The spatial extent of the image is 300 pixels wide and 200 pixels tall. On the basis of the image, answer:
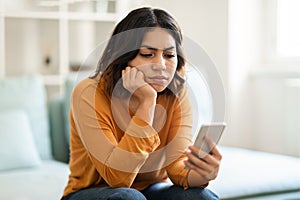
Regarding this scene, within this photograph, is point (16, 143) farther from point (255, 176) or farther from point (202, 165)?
point (202, 165)

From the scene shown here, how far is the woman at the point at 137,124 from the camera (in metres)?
1.54

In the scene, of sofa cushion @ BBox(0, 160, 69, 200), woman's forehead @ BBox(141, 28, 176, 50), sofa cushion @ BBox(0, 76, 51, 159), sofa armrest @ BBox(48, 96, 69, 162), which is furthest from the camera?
sofa armrest @ BBox(48, 96, 69, 162)

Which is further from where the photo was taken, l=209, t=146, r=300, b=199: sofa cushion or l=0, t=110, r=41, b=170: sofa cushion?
l=0, t=110, r=41, b=170: sofa cushion

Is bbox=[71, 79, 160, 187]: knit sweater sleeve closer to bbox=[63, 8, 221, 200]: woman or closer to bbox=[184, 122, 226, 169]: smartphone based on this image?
bbox=[63, 8, 221, 200]: woman

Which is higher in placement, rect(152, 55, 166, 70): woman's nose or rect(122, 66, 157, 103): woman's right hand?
rect(152, 55, 166, 70): woman's nose

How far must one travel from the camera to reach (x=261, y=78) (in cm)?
358

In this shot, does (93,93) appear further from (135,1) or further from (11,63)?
(135,1)

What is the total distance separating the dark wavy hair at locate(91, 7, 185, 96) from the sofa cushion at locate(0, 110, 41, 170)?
0.98m

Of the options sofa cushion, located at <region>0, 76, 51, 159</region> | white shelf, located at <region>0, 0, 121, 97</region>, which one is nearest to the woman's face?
sofa cushion, located at <region>0, 76, 51, 159</region>

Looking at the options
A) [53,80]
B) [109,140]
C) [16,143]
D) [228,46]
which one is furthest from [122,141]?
[228,46]

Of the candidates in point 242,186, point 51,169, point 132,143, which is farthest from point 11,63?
point 132,143

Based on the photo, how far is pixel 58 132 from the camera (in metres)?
2.82

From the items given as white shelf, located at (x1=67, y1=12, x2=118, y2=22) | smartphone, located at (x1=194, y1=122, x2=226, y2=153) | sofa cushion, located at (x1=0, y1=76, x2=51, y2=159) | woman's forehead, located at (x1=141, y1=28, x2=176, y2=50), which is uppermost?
woman's forehead, located at (x1=141, y1=28, x2=176, y2=50)

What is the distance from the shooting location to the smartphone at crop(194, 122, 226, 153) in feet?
4.88
